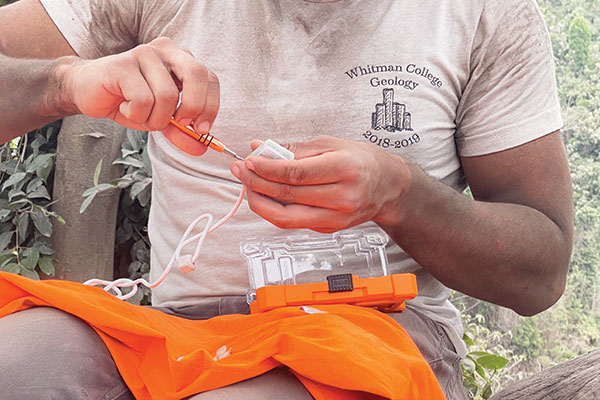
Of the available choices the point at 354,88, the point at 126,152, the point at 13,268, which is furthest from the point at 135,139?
the point at 354,88

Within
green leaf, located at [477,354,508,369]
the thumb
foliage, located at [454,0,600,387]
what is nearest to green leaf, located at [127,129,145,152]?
the thumb

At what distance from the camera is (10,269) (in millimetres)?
Answer: 1819

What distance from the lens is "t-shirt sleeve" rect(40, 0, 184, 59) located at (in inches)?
49.3

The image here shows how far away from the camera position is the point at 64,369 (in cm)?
81

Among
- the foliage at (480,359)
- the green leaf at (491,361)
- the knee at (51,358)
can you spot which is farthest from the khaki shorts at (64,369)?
the green leaf at (491,361)

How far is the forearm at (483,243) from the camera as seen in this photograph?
3.41 feet

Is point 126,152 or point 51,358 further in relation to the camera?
point 126,152

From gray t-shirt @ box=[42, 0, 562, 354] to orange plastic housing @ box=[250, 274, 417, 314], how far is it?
0.17 m

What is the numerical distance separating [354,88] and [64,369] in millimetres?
612

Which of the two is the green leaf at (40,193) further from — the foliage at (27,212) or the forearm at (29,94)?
the forearm at (29,94)

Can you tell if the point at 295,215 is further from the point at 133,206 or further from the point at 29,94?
the point at 133,206

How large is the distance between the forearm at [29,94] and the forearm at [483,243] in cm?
51

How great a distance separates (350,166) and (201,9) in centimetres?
48

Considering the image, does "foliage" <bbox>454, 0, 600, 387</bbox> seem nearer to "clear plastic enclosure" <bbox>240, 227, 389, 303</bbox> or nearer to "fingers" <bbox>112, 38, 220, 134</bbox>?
"clear plastic enclosure" <bbox>240, 227, 389, 303</bbox>
